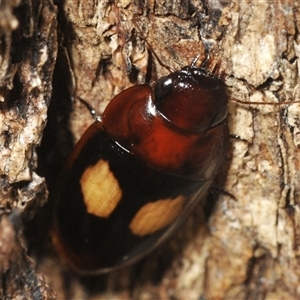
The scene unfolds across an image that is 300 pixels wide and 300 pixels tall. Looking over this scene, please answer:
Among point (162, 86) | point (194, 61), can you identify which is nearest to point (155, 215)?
point (162, 86)

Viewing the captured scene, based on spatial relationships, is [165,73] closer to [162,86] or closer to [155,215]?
[162,86]

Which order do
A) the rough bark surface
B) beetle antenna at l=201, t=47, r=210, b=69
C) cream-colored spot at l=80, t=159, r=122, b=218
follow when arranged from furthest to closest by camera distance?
1. cream-colored spot at l=80, t=159, r=122, b=218
2. beetle antenna at l=201, t=47, r=210, b=69
3. the rough bark surface

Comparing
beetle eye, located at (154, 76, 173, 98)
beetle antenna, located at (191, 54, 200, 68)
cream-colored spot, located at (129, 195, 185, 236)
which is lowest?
cream-colored spot, located at (129, 195, 185, 236)

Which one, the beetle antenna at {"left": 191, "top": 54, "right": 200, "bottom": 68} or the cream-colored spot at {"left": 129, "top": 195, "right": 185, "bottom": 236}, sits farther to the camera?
the cream-colored spot at {"left": 129, "top": 195, "right": 185, "bottom": 236}

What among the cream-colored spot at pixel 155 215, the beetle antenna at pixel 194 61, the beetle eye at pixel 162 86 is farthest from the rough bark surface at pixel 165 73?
the cream-colored spot at pixel 155 215

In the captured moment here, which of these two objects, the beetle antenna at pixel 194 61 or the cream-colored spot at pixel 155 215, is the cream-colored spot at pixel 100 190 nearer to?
the cream-colored spot at pixel 155 215

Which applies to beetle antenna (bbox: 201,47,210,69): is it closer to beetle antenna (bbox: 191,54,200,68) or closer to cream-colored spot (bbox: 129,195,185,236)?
beetle antenna (bbox: 191,54,200,68)

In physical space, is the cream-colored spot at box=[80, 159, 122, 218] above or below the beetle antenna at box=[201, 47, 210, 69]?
below

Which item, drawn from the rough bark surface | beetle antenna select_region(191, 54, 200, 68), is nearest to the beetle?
beetle antenna select_region(191, 54, 200, 68)

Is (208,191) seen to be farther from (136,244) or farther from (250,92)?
(250,92)
